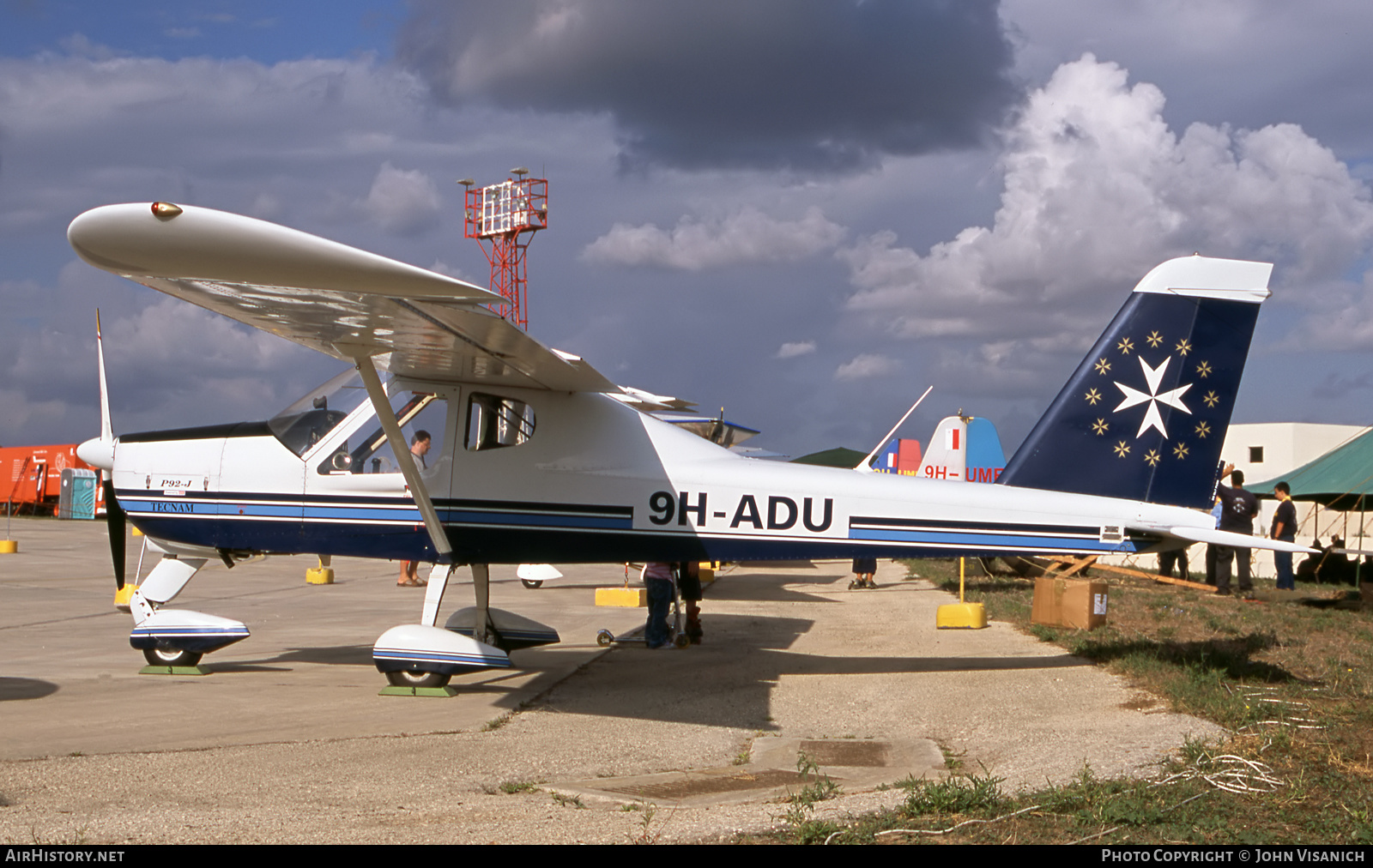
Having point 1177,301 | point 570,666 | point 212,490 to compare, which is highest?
point 1177,301

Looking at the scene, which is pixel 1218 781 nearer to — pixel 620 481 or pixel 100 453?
pixel 620 481

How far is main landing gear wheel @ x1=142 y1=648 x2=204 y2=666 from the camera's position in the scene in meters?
8.11

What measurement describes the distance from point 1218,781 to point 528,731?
149 inches

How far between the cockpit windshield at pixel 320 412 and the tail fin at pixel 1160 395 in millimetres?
5364

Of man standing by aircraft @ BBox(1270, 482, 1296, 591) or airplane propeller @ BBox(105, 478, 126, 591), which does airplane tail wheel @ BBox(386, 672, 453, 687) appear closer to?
airplane propeller @ BBox(105, 478, 126, 591)

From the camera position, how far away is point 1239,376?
810 centimetres

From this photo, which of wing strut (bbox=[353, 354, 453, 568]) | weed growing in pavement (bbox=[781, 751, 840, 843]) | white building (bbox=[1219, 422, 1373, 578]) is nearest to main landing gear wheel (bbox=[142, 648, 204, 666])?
wing strut (bbox=[353, 354, 453, 568])

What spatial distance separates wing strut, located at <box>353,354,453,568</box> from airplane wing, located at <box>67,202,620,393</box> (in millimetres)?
186

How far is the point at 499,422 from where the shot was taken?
816 cm

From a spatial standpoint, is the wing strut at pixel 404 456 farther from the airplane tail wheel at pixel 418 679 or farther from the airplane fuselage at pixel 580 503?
the airplane tail wheel at pixel 418 679

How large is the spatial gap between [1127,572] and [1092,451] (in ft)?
40.7

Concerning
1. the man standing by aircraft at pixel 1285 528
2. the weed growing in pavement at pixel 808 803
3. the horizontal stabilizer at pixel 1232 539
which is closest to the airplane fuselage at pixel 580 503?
the horizontal stabilizer at pixel 1232 539
